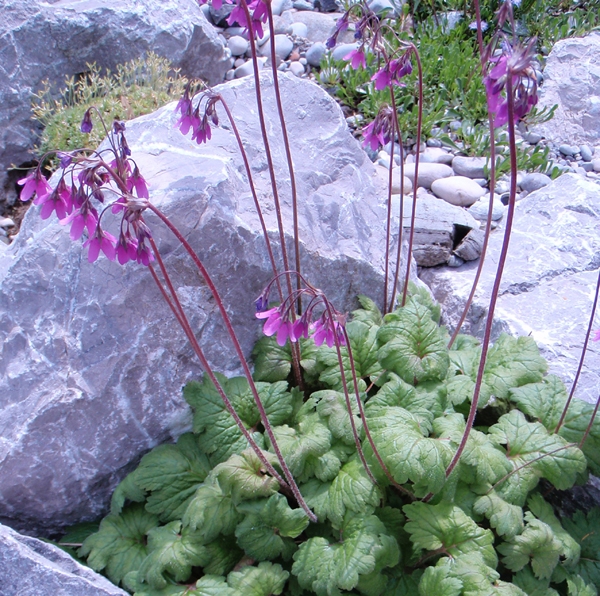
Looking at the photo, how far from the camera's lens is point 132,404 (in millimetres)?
2996

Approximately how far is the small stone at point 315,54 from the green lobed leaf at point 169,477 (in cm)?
499

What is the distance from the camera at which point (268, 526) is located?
2615mm

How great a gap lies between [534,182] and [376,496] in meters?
3.83

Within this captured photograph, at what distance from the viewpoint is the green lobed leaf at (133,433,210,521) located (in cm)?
282

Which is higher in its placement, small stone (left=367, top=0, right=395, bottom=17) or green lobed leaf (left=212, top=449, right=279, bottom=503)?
small stone (left=367, top=0, right=395, bottom=17)

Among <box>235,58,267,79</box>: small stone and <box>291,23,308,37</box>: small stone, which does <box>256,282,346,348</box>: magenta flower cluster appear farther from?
<box>291,23,308,37</box>: small stone

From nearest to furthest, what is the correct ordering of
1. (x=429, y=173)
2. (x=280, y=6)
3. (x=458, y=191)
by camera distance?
(x=458, y=191), (x=429, y=173), (x=280, y=6)

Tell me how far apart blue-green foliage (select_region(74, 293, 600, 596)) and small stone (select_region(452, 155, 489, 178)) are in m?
2.77

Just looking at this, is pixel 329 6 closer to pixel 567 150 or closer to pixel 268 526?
pixel 567 150

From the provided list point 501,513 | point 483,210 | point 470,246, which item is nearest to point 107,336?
→ point 501,513

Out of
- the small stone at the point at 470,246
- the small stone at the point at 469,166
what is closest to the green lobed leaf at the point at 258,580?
the small stone at the point at 470,246

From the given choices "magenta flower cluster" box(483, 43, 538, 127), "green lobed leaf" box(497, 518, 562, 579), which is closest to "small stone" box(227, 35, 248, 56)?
"magenta flower cluster" box(483, 43, 538, 127)

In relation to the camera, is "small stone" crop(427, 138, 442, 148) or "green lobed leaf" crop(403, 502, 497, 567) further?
"small stone" crop(427, 138, 442, 148)

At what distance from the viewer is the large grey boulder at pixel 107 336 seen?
291cm
